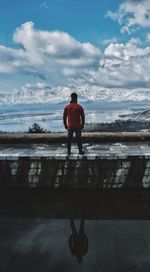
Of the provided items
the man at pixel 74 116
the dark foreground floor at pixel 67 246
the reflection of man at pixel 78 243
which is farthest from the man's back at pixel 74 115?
the reflection of man at pixel 78 243

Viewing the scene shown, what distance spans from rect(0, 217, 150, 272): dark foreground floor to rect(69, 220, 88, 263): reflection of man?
0.09 metres

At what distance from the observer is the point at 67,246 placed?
25.4 feet

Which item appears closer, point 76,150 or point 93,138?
point 76,150

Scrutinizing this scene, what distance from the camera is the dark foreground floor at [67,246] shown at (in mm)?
6898

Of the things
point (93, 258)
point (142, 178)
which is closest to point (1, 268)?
point (93, 258)

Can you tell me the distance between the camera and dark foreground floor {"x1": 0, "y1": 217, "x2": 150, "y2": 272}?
22.6ft

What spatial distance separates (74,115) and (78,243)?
465 cm

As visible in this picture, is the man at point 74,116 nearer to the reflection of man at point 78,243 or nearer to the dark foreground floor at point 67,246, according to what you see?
the dark foreground floor at point 67,246

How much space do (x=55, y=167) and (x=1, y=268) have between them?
4.86 metres

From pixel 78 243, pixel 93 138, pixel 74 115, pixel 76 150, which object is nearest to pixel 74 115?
pixel 74 115

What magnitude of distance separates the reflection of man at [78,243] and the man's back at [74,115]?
12.5 feet

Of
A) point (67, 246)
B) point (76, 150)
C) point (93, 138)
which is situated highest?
point (93, 138)

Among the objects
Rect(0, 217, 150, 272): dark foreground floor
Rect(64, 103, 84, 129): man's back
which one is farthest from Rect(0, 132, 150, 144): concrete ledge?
Rect(0, 217, 150, 272): dark foreground floor

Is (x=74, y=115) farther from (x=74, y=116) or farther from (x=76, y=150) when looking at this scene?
(x=76, y=150)
